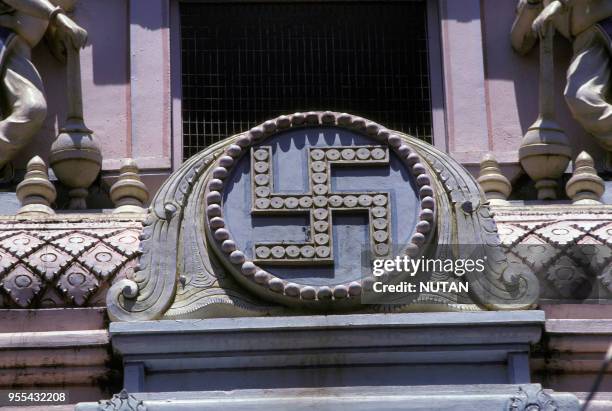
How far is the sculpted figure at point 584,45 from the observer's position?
18.8m

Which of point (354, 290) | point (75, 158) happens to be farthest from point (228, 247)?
point (75, 158)

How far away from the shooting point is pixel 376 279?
16.5 metres

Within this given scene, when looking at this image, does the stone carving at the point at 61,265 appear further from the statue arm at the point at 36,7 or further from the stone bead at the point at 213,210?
the statue arm at the point at 36,7

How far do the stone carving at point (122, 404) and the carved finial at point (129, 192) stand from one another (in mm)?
2382

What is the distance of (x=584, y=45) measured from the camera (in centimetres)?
1920

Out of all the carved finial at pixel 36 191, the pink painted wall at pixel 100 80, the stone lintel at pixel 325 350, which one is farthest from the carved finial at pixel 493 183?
the carved finial at pixel 36 191

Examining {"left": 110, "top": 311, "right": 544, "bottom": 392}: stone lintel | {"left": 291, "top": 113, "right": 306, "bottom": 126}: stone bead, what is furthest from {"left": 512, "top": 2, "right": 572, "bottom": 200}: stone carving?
{"left": 110, "top": 311, "right": 544, "bottom": 392}: stone lintel

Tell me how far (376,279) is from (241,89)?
3781 millimetres

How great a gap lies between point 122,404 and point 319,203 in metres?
2.19

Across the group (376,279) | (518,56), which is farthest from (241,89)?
(376,279)

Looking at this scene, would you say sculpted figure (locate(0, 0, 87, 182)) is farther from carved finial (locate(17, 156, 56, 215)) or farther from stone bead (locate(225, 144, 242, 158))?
stone bead (locate(225, 144, 242, 158))

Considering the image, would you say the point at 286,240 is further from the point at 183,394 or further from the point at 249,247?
the point at 183,394

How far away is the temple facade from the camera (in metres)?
16.2

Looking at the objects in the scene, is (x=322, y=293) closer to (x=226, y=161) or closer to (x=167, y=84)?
(x=226, y=161)
